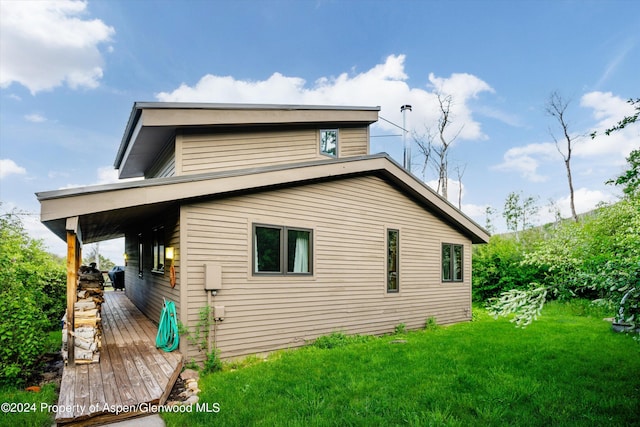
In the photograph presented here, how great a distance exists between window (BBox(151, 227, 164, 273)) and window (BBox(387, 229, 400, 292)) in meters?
5.24

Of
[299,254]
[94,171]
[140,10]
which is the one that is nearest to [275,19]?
[140,10]

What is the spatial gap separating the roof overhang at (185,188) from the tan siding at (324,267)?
1.09 ft

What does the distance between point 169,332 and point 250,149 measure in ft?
12.2

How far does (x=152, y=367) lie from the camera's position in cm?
525

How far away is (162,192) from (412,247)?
21.8 ft

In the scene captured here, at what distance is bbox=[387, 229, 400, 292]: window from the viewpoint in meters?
9.39

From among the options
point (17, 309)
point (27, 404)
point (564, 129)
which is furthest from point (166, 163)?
point (564, 129)

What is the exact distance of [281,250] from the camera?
7.23 meters

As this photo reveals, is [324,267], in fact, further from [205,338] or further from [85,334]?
[85,334]

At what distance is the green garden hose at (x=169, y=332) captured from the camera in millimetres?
5965

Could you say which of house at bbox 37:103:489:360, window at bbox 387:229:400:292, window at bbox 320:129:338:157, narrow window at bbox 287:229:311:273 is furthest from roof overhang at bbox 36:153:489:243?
window at bbox 387:229:400:292

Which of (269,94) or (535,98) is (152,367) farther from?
(535,98)

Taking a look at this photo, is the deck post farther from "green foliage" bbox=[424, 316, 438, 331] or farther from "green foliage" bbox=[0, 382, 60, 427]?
"green foliage" bbox=[424, 316, 438, 331]

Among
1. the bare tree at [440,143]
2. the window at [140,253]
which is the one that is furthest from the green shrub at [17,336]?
the bare tree at [440,143]
